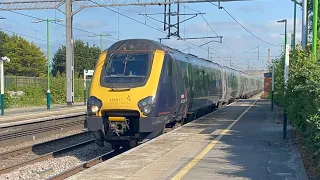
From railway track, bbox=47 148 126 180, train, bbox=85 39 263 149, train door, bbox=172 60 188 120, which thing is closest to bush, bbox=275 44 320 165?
train door, bbox=172 60 188 120

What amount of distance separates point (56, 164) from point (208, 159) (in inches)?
205

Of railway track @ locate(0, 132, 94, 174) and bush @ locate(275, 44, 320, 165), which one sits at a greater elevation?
bush @ locate(275, 44, 320, 165)

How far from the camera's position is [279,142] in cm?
1413

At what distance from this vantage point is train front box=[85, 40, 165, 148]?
43.6 feet

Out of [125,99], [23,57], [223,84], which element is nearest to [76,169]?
[125,99]

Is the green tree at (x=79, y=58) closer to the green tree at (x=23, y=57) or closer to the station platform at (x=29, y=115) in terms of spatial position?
the green tree at (x=23, y=57)

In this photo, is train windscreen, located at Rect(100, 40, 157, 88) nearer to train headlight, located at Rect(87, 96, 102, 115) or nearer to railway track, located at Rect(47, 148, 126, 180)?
train headlight, located at Rect(87, 96, 102, 115)

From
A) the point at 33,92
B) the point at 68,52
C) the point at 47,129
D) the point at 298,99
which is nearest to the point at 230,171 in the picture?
the point at 298,99

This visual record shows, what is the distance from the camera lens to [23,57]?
2889 inches

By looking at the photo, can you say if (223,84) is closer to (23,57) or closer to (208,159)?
(208,159)

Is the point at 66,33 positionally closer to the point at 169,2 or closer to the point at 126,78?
the point at 169,2

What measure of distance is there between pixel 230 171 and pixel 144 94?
4.45 meters

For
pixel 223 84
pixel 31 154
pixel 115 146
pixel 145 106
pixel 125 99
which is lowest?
pixel 31 154

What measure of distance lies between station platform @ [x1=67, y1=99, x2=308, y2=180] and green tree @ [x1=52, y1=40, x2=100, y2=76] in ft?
219
